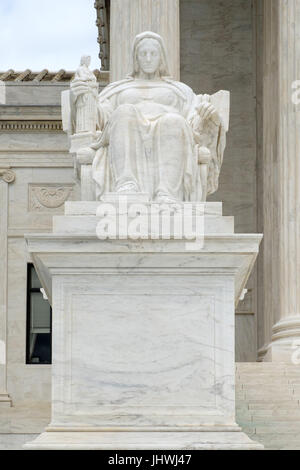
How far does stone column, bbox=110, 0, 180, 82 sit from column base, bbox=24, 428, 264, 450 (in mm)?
14488

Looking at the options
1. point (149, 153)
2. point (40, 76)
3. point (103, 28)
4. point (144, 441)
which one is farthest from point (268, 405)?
point (103, 28)

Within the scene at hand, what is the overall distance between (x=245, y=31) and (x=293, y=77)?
7.70 metres

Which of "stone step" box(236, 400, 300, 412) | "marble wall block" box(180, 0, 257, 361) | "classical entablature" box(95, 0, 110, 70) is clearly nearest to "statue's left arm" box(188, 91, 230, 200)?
"stone step" box(236, 400, 300, 412)

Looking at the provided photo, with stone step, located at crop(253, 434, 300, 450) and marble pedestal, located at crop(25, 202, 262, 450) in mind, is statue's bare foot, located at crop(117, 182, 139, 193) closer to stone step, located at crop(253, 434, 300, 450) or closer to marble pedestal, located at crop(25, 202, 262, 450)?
marble pedestal, located at crop(25, 202, 262, 450)

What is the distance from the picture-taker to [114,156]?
17047 millimetres

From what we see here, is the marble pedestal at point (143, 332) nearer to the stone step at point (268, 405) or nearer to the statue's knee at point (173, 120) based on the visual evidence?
the statue's knee at point (173, 120)

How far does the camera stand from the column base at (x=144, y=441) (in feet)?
49.0

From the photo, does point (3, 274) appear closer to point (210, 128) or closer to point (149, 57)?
point (210, 128)

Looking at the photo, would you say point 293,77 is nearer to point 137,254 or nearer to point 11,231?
point 11,231

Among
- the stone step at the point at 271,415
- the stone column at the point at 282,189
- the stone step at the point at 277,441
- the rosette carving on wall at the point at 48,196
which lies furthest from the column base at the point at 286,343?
the rosette carving on wall at the point at 48,196

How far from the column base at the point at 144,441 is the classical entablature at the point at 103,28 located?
29.9 metres

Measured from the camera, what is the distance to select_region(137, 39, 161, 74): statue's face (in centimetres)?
1839

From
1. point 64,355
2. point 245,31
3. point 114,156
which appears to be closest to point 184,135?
point 114,156

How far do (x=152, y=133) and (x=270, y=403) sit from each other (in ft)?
21.1
